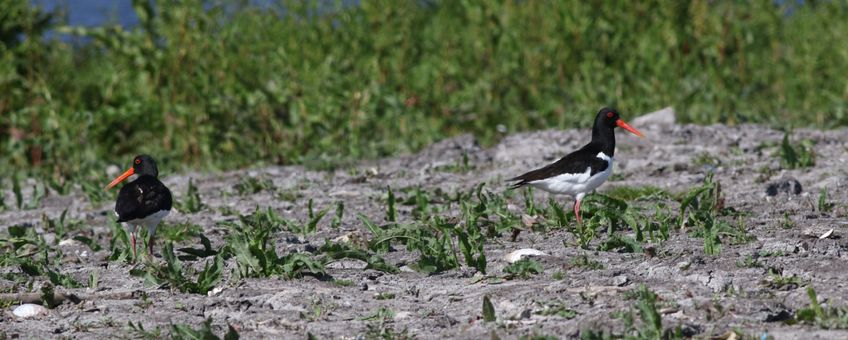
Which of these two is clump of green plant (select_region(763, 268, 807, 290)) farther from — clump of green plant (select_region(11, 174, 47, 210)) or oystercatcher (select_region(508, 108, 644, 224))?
clump of green plant (select_region(11, 174, 47, 210))

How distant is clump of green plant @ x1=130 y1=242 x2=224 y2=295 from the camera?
6.36 meters

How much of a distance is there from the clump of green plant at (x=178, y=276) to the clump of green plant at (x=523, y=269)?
162 cm

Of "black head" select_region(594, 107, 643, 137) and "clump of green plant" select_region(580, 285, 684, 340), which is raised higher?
"black head" select_region(594, 107, 643, 137)

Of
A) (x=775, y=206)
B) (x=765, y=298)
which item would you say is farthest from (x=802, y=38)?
(x=765, y=298)

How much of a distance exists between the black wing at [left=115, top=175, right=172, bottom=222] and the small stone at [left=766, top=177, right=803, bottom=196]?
4.49 metres

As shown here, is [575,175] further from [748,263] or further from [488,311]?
[488,311]

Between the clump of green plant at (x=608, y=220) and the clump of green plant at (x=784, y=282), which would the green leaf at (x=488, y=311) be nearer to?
the clump of green plant at (x=784, y=282)

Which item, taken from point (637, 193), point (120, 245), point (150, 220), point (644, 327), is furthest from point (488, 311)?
point (637, 193)

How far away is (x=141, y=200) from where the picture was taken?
7570 millimetres

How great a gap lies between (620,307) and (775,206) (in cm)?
320

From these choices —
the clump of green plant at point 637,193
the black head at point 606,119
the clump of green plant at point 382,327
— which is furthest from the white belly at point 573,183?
the clump of green plant at point 382,327

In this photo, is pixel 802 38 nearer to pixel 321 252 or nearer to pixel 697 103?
pixel 697 103

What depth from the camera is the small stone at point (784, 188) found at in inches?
344

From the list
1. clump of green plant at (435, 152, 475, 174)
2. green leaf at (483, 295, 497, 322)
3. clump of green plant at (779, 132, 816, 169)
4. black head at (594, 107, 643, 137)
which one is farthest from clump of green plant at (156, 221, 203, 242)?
clump of green plant at (779, 132, 816, 169)
